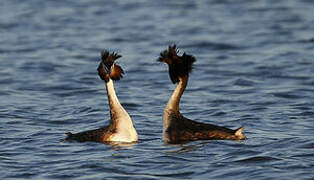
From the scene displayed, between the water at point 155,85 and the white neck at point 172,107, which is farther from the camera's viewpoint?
the white neck at point 172,107

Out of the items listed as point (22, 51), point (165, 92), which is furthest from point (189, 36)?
point (165, 92)

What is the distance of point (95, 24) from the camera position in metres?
27.9

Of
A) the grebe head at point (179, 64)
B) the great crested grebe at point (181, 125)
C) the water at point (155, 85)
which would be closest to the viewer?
the water at point (155, 85)

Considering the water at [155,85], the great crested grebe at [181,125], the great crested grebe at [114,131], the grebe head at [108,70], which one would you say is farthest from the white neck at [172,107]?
the grebe head at [108,70]

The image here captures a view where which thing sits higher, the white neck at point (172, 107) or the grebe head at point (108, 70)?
the grebe head at point (108, 70)

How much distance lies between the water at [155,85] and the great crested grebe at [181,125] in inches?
6.1

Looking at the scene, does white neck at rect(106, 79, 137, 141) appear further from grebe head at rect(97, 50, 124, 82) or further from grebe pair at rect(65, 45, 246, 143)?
grebe head at rect(97, 50, 124, 82)

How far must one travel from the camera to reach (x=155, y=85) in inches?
776

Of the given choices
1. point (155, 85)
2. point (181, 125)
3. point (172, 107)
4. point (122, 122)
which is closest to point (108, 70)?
point (122, 122)

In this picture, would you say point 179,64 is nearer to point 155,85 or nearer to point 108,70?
point 108,70

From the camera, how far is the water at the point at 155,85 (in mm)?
12273

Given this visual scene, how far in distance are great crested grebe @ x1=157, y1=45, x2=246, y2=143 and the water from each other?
0.51 ft

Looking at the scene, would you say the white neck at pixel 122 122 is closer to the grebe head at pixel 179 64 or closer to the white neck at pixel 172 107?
the white neck at pixel 172 107

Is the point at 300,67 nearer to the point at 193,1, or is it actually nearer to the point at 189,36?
the point at 189,36
